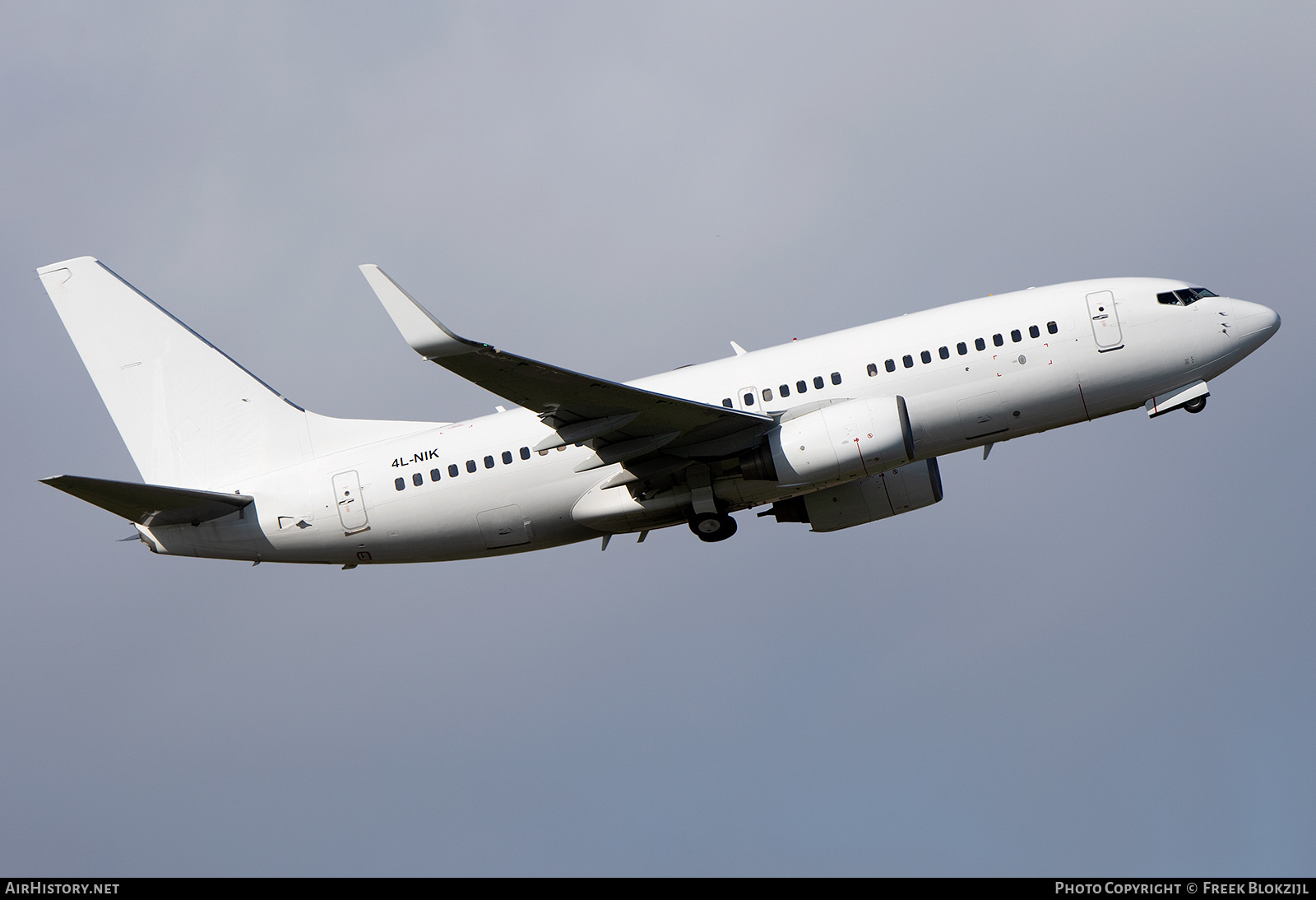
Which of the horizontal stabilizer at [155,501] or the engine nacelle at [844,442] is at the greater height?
the horizontal stabilizer at [155,501]

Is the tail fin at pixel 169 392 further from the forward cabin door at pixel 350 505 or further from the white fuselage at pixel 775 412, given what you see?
the forward cabin door at pixel 350 505

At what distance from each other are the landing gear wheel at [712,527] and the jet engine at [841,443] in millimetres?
2536

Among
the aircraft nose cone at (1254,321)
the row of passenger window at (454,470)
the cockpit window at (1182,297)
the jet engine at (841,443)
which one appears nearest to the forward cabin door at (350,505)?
the row of passenger window at (454,470)

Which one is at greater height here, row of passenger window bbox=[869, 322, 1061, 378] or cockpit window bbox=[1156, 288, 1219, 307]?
cockpit window bbox=[1156, 288, 1219, 307]

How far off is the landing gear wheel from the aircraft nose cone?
1399 cm

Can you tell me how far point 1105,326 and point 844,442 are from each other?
7642mm

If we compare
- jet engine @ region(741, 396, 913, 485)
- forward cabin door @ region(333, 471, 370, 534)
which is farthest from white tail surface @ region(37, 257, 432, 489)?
jet engine @ region(741, 396, 913, 485)

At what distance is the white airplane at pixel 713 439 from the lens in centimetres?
3244

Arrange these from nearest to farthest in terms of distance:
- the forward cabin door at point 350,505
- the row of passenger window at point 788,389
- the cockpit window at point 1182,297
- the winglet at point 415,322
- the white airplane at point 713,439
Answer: the winglet at point 415,322
the white airplane at point 713,439
the row of passenger window at point 788,389
the cockpit window at point 1182,297
the forward cabin door at point 350,505

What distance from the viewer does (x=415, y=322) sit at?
2731 cm

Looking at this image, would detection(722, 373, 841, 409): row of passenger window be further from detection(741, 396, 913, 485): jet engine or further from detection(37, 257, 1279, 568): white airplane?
detection(741, 396, 913, 485): jet engine

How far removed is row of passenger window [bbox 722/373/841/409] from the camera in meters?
33.4

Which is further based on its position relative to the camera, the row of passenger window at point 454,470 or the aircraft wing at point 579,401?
the row of passenger window at point 454,470
